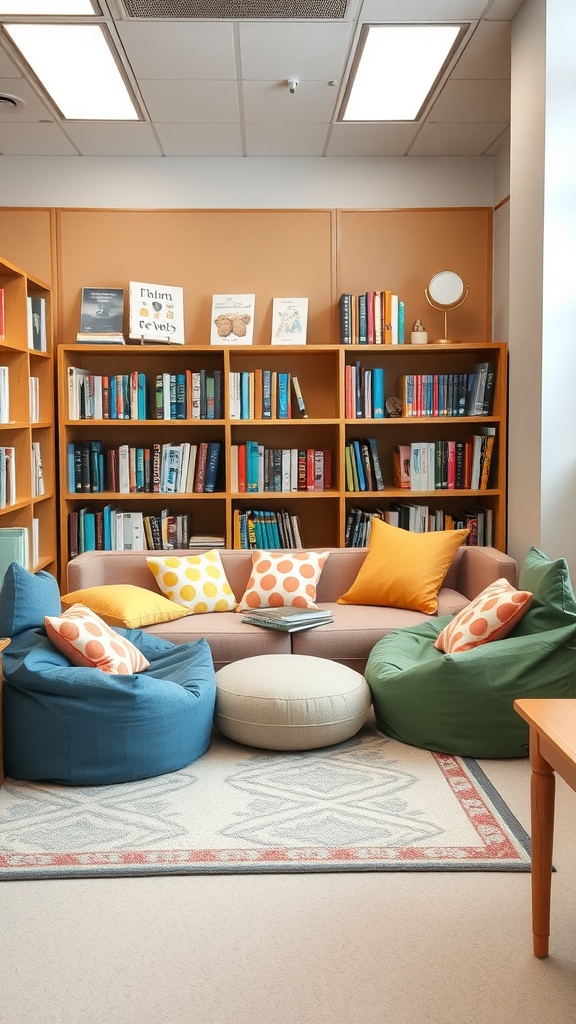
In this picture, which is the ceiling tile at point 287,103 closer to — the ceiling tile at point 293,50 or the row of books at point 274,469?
the ceiling tile at point 293,50

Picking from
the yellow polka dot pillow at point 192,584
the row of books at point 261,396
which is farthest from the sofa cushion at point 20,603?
the row of books at point 261,396

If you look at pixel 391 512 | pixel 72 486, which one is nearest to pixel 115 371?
pixel 72 486

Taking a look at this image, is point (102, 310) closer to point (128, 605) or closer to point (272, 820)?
point (128, 605)

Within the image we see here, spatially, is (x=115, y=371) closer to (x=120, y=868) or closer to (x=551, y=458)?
(x=551, y=458)

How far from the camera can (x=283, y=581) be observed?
14.7 feet

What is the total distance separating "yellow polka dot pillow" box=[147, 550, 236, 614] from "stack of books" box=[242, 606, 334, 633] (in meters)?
0.23

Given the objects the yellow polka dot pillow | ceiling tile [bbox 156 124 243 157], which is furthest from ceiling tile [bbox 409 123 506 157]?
the yellow polka dot pillow

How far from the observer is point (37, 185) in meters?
5.56

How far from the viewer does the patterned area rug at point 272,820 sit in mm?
2621

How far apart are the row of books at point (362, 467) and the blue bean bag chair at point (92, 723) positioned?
2307 mm

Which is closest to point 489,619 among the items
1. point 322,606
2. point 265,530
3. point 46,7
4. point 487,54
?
point 322,606

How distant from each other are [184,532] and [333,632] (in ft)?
5.40

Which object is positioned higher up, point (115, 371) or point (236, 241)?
point (236, 241)

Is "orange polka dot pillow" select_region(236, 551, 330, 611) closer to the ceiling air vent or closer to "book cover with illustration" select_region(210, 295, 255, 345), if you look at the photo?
"book cover with illustration" select_region(210, 295, 255, 345)
